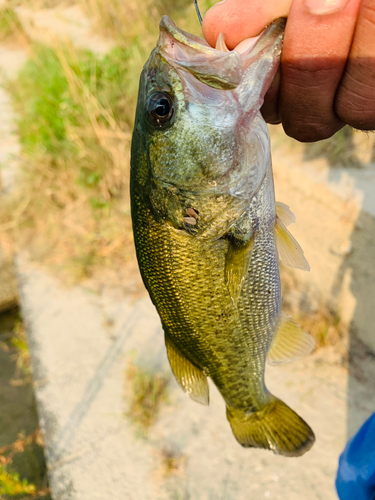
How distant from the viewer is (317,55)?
36.8 inches

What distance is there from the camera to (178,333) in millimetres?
1229

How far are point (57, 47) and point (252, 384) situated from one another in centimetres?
454

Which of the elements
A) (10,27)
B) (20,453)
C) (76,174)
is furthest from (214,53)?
(10,27)

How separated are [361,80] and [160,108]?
58 centimetres

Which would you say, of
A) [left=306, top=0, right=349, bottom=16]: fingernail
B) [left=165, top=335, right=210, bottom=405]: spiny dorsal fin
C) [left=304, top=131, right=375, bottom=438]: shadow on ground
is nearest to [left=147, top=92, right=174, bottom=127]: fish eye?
[left=306, top=0, right=349, bottom=16]: fingernail

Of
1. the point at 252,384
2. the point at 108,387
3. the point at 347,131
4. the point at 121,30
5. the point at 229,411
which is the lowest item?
the point at 108,387

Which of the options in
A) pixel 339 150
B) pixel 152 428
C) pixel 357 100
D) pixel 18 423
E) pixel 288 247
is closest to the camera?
pixel 357 100

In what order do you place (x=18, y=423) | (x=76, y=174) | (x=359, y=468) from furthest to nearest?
(x=76, y=174), (x=18, y=423), (x=359, y=468)

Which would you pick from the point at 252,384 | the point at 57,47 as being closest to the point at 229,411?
the point at 252,384

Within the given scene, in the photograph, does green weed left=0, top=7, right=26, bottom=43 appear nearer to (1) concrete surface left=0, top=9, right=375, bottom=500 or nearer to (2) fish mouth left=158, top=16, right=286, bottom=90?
(1) concrete surface left=0, top=9, right=375, bottom=500

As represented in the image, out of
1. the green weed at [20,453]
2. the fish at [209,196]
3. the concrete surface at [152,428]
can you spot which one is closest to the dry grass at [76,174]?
the concrete surface at [152,428]

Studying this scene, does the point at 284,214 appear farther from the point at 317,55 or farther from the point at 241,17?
the point at 241,17

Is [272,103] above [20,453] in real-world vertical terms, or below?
above

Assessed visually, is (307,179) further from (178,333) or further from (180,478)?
(180,478)
